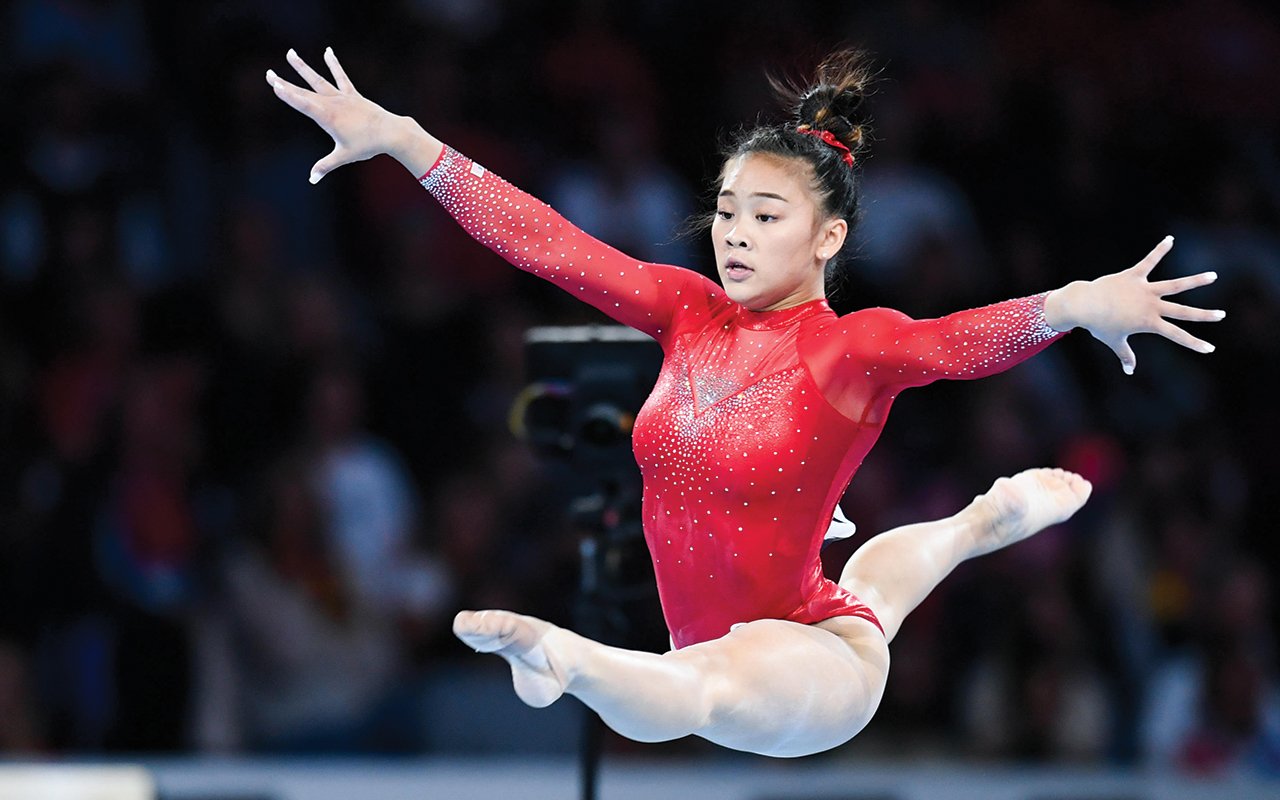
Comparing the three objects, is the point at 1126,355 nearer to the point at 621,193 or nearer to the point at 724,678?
the point at 724,678

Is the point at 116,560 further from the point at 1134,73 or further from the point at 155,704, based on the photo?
the point at 1134,73

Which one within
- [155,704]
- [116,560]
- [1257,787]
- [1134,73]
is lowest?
[1257,787]

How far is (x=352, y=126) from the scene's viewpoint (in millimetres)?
2561

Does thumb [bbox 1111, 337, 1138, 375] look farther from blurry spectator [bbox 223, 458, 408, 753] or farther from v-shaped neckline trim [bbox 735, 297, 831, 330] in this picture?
blurry spectator [bbox 223, 458, 408, 753]

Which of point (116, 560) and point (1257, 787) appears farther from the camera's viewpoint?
point (116, 560)

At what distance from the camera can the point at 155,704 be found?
4762 millimetres

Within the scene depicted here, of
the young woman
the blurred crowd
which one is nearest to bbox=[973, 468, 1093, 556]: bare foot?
the young woman

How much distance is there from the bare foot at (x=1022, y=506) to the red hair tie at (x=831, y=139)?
0.76 meters

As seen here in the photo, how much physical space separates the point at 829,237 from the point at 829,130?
0.62 ft

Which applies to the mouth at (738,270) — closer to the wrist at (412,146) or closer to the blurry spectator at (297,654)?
the wrist at (412,146)

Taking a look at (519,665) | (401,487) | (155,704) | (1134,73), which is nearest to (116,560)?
(155,704)

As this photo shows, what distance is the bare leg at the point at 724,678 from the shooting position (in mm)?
2137

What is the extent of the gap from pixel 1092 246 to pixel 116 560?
3.80 meters

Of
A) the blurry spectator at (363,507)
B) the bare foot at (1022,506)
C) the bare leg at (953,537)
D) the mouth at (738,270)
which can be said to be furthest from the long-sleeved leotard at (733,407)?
the blurry spectator at (363,507)
